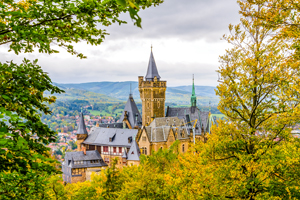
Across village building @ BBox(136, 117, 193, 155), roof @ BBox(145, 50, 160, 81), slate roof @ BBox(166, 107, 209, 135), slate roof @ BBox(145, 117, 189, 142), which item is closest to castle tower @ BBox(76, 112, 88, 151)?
village building @ BBox(136, 117, 193, 155)

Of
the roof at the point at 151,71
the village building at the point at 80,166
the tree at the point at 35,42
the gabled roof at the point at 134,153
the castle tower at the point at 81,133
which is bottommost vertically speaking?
the village building at the point at 80,166

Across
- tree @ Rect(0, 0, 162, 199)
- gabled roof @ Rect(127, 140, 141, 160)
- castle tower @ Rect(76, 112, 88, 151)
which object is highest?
tree @ Rect(0, 0, 162, 199)

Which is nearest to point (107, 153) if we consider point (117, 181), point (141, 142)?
point (141, 142)

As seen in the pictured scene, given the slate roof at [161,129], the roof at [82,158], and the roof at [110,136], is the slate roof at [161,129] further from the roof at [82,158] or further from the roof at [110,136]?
the roof at [82,158]

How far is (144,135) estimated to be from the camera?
50250 millimetres

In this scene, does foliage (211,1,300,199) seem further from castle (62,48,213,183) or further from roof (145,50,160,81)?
roof (145,50,160,81)

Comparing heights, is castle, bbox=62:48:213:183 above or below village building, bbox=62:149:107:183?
above

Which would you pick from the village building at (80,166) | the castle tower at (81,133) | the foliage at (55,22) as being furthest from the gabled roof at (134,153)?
the foliage at (55,22)

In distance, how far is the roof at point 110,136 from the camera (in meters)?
59.3

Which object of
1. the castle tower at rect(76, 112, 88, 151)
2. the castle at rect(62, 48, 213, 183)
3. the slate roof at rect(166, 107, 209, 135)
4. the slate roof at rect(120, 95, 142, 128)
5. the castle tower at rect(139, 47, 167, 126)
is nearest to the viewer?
the castle at rect(62, 48, 213, 183)

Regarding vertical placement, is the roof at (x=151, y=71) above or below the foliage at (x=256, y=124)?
above

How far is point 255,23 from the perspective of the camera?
1062 centimetres

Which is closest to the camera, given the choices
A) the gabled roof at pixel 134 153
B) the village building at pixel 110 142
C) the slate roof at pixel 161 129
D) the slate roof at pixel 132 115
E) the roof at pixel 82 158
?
the gabled roof at pixel 134 153

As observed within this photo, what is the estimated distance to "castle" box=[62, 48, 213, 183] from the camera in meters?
50.6
